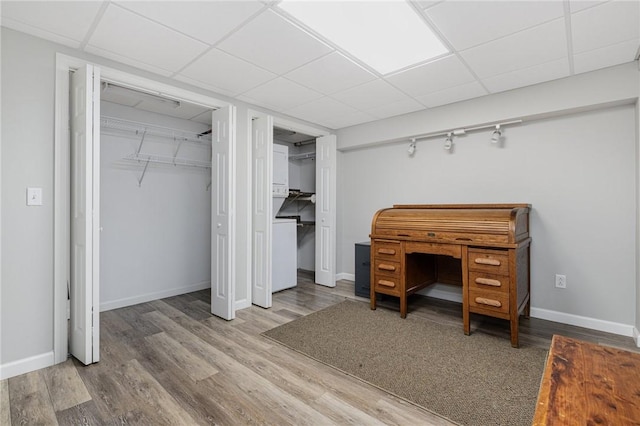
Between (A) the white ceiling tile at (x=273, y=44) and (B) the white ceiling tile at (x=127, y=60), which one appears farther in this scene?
(B) the white ceiling tile at (x=127, y=60)

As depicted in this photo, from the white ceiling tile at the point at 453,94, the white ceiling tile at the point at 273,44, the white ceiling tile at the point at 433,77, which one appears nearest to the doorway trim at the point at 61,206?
the white ceiling tile at the point at 273,44

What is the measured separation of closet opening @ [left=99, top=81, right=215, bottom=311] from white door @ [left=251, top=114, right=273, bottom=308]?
2.44 feet

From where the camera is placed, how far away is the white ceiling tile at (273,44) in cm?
192

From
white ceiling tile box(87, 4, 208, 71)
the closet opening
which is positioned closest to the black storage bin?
the closet opening

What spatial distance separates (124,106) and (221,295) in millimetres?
2419

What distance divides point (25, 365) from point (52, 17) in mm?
2269

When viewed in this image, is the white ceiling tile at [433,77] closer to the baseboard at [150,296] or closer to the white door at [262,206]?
the white door at [262,206]

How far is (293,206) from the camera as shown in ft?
17.6

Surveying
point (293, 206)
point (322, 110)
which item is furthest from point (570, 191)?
point (293, 206)

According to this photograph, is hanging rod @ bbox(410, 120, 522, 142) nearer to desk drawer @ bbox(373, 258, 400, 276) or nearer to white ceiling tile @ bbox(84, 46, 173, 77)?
desk drawer @ bbox(373, 258, 400, 276)

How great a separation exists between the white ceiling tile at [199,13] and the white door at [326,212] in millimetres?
2526

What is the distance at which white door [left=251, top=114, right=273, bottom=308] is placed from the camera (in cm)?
342

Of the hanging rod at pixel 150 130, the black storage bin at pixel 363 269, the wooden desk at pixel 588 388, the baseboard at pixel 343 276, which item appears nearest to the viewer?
the wooden desk at pixel 588 388

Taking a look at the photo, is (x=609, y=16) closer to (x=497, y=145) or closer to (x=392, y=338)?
(x=497, y=145)
